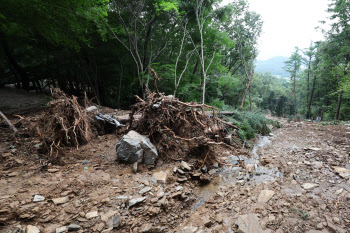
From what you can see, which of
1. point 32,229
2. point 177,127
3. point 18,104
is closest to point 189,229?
point 32,229

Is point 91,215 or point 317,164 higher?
point 317,164

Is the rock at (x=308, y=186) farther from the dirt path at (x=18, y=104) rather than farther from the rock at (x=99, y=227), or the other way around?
the dirt path at (x=18, y=104)

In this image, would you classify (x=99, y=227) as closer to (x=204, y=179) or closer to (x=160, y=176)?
(x=160, y=176)

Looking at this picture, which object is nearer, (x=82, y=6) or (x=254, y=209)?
(x=254, y=209)

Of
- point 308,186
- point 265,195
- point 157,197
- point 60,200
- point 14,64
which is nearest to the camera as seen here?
point 60,200

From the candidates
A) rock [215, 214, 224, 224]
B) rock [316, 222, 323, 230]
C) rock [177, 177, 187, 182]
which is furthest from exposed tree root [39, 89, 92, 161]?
rock [316, 222, 323, 230]

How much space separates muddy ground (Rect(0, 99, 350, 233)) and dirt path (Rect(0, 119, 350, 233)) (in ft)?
0.04

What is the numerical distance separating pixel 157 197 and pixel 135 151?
3.88 ft

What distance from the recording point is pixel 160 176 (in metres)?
2.96

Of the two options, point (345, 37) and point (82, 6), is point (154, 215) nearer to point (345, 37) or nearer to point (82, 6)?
point (82, 6)

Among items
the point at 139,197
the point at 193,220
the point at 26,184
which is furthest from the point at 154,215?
the point at 26,184

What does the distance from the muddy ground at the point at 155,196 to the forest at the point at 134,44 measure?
2.78 metres

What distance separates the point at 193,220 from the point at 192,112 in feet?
8.38

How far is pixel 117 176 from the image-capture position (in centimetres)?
283
